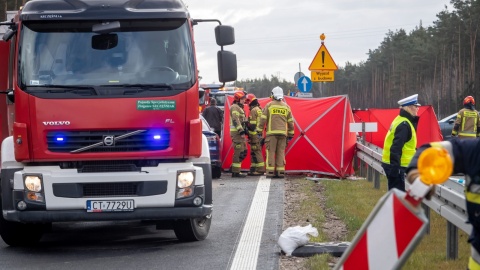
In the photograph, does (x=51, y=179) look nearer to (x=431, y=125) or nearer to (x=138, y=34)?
(x=138, y=34)

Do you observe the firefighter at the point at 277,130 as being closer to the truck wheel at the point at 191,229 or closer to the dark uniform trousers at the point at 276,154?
the dark uniform trousers at the point at 276,154

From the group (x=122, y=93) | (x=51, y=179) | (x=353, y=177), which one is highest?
(x=122, y=93)

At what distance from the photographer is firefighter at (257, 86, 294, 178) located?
2050 centimetres

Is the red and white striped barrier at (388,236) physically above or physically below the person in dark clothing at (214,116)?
above

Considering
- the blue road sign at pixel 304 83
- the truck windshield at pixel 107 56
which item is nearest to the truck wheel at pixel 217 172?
the truck windshield at pixel 107 56

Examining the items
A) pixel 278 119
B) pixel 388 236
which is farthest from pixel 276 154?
pixel 388 236

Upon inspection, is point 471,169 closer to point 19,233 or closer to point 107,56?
point 107,56

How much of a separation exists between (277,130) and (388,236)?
53.2 ft

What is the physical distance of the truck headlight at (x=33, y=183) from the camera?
34.1ft

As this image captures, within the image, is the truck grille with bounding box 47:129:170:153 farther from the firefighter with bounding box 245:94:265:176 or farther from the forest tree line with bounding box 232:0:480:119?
the forest tree line with bounding box 232:0:480:119

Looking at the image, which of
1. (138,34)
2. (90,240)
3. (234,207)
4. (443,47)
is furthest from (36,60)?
(443,47)

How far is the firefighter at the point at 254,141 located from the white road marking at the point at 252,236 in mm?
4286

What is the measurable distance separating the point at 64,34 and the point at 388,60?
127 meters

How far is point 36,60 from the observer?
1059 cm
